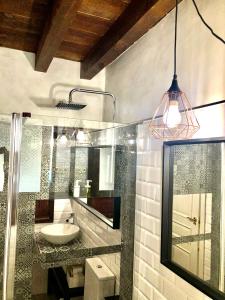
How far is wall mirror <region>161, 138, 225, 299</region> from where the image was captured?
3.53ft

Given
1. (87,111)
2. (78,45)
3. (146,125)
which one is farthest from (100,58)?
(146,125)

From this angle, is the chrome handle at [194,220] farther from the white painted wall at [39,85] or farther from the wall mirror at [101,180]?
the white painted wall at [39,85]

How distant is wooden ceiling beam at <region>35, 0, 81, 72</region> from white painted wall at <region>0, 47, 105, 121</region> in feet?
0.74

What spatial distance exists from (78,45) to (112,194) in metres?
1.24

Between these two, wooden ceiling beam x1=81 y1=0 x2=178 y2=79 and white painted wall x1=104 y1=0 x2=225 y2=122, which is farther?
wooden ceiling beam x1=81 y1=0 x2=178 y2=79

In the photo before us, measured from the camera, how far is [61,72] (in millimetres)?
2324

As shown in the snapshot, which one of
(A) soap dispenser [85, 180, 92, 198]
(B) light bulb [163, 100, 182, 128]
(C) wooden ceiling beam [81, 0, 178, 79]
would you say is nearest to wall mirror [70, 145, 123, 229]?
(A) soap dispenser [85, 180, 92, 198]

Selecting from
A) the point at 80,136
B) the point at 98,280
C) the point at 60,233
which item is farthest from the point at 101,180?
the point at 98,280

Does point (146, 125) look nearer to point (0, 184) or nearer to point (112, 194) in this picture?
point (112, 194)

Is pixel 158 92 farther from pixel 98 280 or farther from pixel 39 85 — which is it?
pixel 98 280

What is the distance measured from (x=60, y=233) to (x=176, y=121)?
1202 millimetres

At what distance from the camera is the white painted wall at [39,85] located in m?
2.14

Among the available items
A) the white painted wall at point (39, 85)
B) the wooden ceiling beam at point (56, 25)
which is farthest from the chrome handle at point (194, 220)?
the white painted wall at point (39, 85)

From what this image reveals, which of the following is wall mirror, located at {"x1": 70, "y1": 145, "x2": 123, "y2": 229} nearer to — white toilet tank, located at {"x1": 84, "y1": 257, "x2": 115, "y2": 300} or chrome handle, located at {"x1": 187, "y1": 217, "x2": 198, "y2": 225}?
white toilet tank, located at {"x1": 84, "y1": 257, "x2": 115, "y2": 300}
